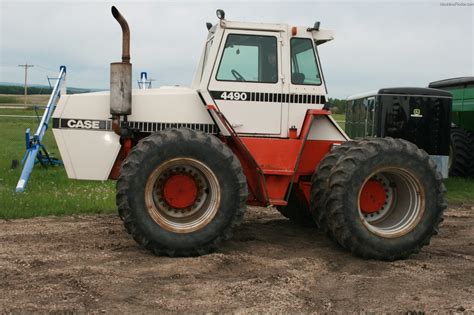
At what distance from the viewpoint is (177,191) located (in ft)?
21.5

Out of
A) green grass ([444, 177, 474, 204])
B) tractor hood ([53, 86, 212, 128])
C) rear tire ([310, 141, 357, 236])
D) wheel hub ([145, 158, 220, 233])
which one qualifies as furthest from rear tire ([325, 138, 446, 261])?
green grass ([444, 177, 474, 204])

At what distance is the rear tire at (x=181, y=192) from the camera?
6230 millimetres

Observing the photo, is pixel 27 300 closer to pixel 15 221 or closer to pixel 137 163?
pixel 137 163

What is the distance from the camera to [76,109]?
6.83m

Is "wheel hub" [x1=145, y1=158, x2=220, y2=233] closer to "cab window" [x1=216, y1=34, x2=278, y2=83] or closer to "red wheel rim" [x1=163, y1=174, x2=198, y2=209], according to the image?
"red wheel rim" [x1=163, y1=174, x2=198, y2=209]

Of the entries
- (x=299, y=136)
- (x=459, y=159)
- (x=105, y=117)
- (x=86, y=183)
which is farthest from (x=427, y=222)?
(x=459, y=159)

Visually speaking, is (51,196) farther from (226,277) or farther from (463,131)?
(463,131)

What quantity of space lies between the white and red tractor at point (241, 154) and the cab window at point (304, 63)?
0.04 feet

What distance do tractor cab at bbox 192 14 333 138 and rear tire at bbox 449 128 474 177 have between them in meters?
8.44

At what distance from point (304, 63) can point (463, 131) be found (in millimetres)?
9005

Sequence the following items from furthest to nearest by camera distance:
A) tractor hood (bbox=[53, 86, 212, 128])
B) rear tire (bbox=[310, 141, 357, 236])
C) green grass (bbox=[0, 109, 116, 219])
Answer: green grass (bbox=[0, 109, 116, 219]) < tractor hood (bbox=[53, 86, 212, 128]) < rear tire (bbox=[310, 141, 357, 236])

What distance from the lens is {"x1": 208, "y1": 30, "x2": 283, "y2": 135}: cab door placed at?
272 inches

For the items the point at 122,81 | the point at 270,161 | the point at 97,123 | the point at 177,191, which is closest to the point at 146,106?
the point at 122,81

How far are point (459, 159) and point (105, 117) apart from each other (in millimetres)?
10195
